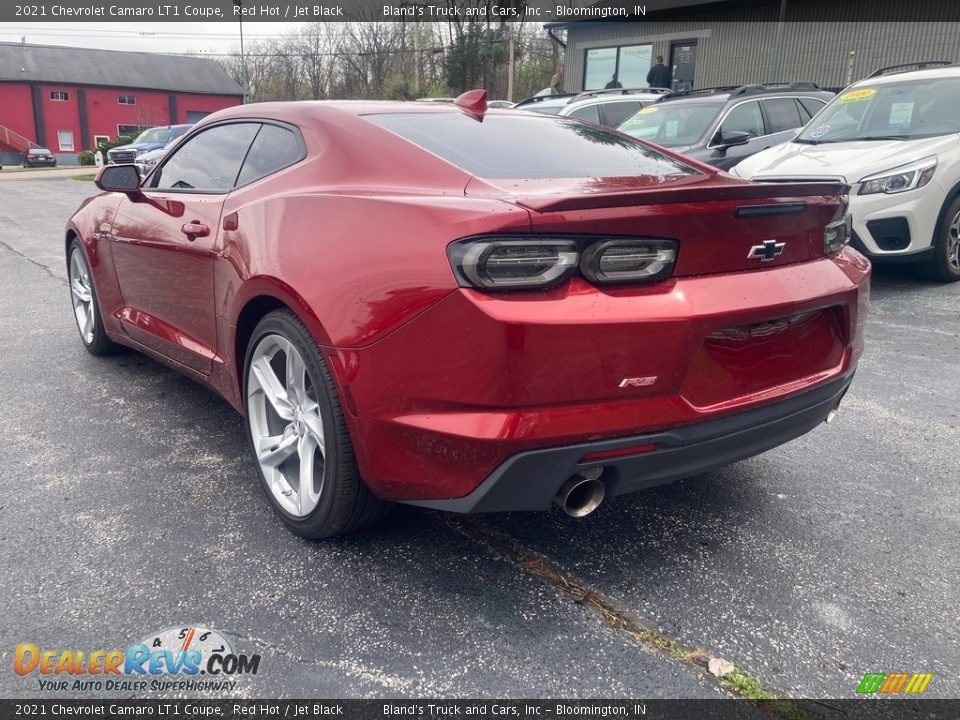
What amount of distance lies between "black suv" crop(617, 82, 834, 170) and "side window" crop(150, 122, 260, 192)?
5998mm

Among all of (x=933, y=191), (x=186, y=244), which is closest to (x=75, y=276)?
(x=186, y=244)

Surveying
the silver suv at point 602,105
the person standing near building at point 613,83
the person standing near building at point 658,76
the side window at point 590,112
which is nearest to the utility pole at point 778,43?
the person standing near building at point 658,76

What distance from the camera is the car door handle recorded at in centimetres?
316

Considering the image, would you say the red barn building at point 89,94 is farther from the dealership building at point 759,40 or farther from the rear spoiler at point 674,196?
the rear spoiler at point 674,196

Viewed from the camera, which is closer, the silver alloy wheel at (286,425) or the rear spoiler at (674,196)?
the rear spoiler at (674,196)

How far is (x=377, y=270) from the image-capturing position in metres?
2.24

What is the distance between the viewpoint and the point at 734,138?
26.3 ft

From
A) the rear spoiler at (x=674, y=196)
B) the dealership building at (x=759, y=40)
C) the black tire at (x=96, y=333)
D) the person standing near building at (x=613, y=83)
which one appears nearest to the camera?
the rear spoiler at (x=674, y=196)

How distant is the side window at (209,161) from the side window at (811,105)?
330 inches

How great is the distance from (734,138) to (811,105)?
2.69m

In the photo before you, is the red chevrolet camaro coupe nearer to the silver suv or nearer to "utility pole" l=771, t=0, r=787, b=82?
the silver suv

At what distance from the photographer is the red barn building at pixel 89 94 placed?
174 feet

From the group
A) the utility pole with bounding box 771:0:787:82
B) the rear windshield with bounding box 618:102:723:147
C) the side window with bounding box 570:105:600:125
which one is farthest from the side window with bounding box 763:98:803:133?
the utility pole with bounding box 771:0:787:82

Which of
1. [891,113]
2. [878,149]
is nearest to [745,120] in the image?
[891,113]
